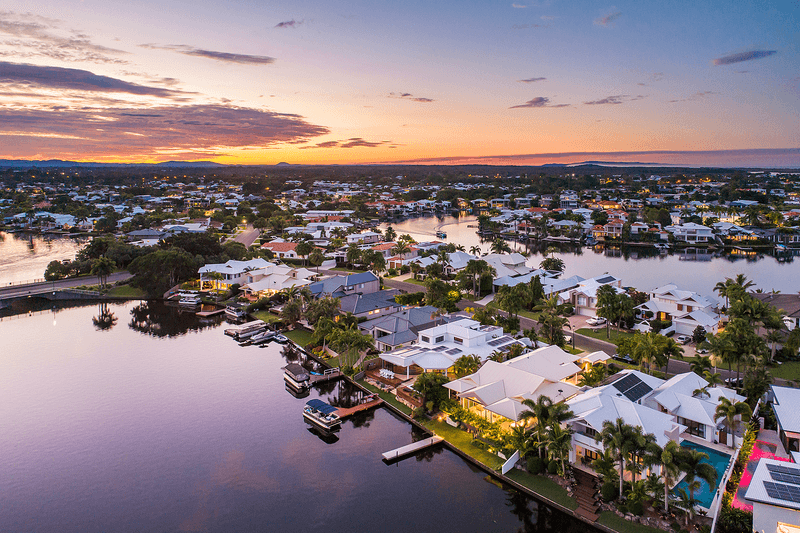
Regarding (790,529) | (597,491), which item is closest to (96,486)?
(597,491)

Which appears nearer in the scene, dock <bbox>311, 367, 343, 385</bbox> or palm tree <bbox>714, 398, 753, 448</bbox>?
palm tree <bbox>714, 398, 753, 448</bbox>

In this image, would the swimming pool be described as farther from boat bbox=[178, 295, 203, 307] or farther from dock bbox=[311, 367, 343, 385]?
boat bbox=[178, 295, 203, 307]

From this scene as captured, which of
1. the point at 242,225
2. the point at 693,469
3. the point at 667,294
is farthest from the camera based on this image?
the point at 242,225

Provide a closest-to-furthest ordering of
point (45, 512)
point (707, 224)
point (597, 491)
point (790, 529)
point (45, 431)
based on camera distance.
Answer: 1. point (790, 529)
2. point (597, 491)
3. point (45, 512)
4. point (45, 431)
5. point (707, 224)

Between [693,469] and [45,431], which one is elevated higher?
[693,469]

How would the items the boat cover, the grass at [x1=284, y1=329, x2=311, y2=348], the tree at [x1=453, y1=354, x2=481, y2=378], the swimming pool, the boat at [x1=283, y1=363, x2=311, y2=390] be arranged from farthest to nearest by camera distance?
the grass at [x1=284, y1=329, x2=311, y2=348], the boat at [x1=283, y1=363, x2=311, y2=390], the tree at [x1=453, y1=354, x2=481, y2=378], the boat cover, the swimming pool

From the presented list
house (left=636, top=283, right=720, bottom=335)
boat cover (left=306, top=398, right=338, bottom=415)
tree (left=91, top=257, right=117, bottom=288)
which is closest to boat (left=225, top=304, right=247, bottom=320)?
tree (left=91, top=257, right=117, bottom=288)

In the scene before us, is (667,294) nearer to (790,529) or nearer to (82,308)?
(790,529)

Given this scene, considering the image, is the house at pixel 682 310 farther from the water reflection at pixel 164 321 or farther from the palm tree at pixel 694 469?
the water reflection at pixel 164 321
